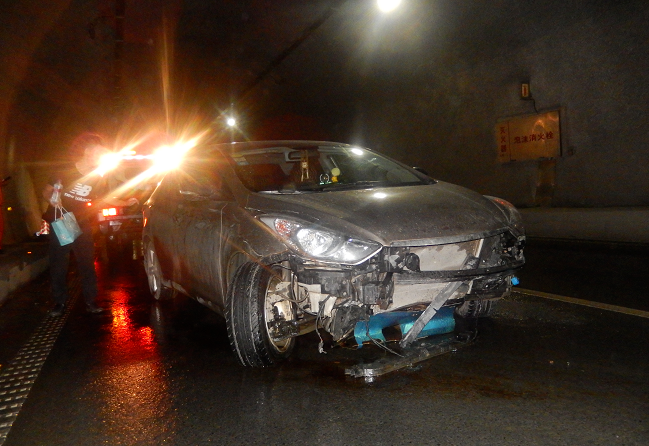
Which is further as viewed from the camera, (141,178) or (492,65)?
(492,65)

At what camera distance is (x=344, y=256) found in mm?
3773

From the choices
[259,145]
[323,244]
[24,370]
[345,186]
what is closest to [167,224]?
[259,145]

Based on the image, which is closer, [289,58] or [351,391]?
[351,391]

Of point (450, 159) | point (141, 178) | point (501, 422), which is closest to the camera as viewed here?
point (501, 422)

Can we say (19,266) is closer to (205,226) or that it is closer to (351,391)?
(205,226)

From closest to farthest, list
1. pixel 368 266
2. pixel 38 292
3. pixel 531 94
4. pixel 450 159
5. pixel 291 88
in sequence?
1. pixel 368 266
2. pixel 38 292
3. pixel 531 94
4. pixel 450 159
5. pixel 291 88

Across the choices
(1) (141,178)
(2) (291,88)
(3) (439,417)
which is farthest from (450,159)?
(3) (439,417)

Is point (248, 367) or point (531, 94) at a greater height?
point (531, 94)

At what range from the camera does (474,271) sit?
391 centimetres

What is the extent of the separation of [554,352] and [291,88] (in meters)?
18.1

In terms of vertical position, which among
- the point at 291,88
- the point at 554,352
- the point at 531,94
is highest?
the point at 291,88

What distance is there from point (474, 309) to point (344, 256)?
167 cm

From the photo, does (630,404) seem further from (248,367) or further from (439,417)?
(248,367)

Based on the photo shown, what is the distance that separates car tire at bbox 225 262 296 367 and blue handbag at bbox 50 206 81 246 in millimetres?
2788
